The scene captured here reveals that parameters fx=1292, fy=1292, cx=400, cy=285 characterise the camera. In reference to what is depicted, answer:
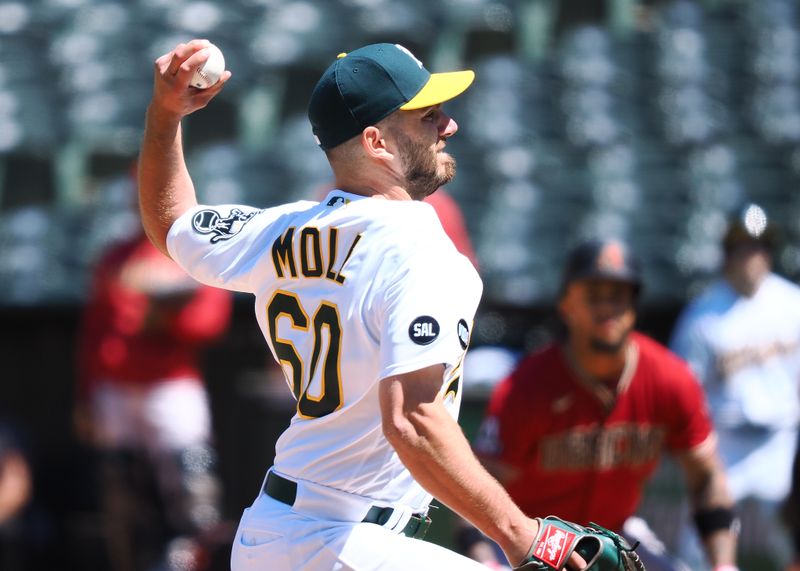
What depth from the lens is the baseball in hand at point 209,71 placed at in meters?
2.73

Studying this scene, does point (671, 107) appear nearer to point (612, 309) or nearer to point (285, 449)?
point (612, 309)

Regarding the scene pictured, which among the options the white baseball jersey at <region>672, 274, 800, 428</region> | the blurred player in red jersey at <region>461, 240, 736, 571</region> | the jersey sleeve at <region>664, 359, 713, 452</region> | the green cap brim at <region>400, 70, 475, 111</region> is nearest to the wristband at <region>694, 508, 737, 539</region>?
the blurred player in red jersey at <region>461, 240, 736, 571</region>

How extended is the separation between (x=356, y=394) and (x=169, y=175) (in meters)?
0.75

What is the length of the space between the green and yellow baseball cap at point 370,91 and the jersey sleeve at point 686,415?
5.71 feet

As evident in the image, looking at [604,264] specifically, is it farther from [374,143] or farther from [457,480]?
[457,480]

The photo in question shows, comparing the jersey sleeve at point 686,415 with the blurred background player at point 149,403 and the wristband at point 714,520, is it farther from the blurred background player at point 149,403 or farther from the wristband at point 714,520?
the blurred background player at point 149,403

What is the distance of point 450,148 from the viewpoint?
25.5 feet

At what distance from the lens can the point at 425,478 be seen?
227 cm

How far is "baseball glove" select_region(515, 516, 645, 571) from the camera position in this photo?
2275mm

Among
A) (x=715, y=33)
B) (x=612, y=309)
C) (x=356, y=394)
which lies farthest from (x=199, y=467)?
(x=715, y=33)

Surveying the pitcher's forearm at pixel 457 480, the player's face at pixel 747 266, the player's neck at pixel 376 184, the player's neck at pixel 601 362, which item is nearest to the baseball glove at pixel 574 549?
the pitcher's forearm at pixel 457 480

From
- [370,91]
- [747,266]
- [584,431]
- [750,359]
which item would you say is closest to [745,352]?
[750,359]

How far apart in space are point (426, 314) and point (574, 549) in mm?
506

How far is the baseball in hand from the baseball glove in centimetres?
116
